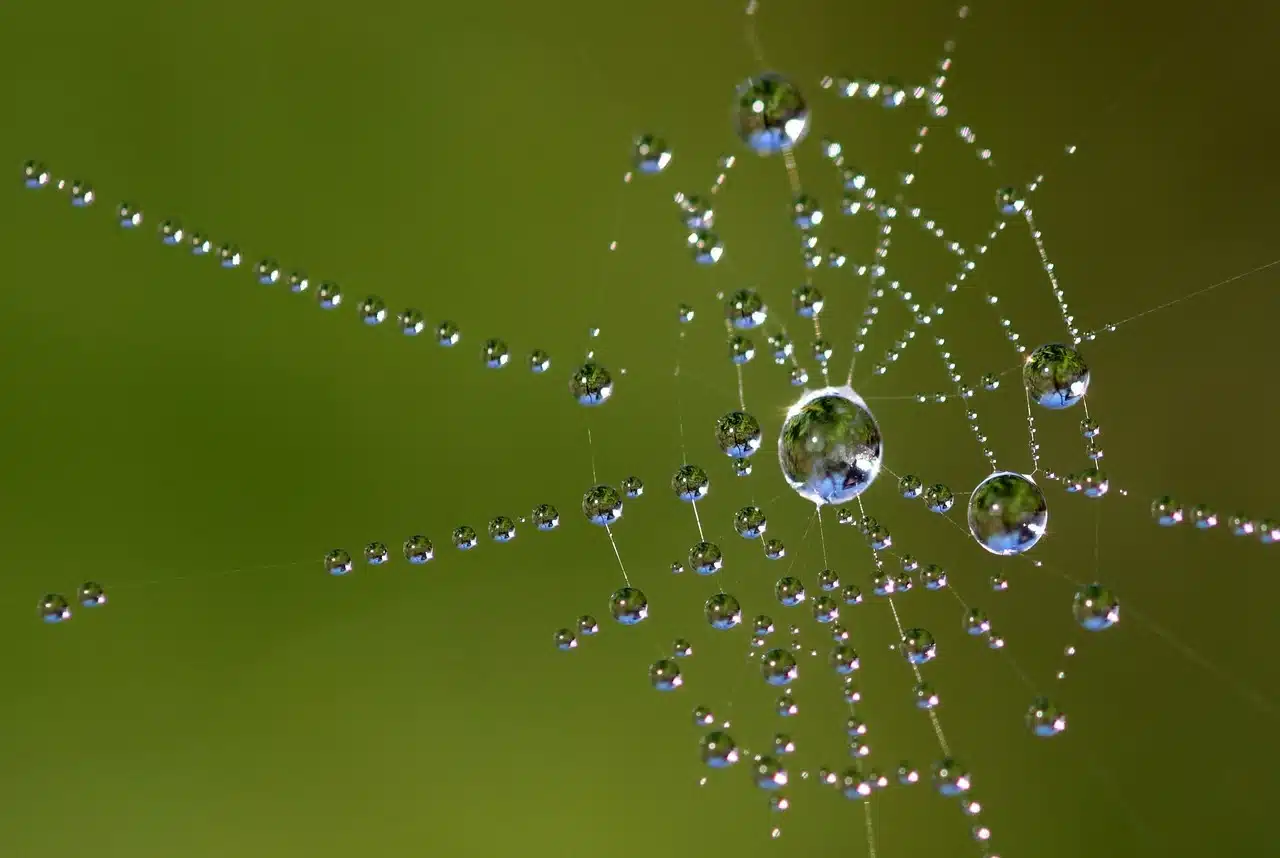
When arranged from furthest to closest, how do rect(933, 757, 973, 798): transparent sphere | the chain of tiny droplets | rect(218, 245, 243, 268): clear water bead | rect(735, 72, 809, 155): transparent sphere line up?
rect(218, 245, 243, 268): clear water bead → the chain of tiny droplets → rect(933, 757, 973, 798): transparent sphere → rect(735, 72, 809, 155): transparent sphere

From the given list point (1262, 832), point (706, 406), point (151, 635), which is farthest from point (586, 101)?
point (1262, 832)

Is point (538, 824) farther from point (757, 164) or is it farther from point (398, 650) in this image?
point (757, 164)

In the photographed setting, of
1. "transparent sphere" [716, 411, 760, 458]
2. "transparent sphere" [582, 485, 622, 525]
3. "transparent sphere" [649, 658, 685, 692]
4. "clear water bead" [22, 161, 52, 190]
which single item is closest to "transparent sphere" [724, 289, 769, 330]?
"transparent sphere" [716, 411, 760, 458]

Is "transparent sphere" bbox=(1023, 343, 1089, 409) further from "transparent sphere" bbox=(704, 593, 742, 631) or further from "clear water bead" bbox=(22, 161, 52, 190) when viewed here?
"clear water bead" bbox=(22, 161, 52, 190)

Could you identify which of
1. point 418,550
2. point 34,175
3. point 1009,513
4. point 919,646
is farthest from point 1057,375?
point 34,175

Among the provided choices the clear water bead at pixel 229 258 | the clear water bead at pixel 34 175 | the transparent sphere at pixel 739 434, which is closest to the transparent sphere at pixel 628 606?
the transparent sphere at pixel 739 434
